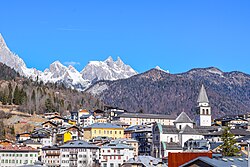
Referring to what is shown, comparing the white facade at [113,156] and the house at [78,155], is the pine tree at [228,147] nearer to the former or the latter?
the white facade at [113,156]

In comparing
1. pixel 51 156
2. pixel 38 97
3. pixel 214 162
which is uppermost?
pixel 38 97

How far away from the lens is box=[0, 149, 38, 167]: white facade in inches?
3808

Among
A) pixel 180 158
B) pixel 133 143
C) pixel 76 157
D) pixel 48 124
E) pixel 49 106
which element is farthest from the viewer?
pixel 49 106

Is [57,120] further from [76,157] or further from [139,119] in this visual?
[76,157]

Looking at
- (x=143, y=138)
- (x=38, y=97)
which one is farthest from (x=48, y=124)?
(x=38, y=97)

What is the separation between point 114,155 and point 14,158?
1793cm

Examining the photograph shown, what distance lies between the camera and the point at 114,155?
9556 centimetres

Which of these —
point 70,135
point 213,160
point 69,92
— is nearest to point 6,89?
point 69,92

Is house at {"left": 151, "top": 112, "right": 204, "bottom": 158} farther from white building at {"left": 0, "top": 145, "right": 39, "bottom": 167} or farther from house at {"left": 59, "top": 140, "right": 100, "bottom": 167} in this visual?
white building at {"left": 0, "top": 145, "right": 39, "bottom": 167}

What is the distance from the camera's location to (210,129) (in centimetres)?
11625

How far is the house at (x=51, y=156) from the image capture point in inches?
3812

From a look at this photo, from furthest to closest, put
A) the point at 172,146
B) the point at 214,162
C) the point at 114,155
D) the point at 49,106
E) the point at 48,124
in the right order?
the point at 49,106 < the point at 48,124 < the point at 172,146 < the point at 114,155 < the point at 214,162

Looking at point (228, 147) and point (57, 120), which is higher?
point (57, 120)

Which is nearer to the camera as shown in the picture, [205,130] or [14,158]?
[14,158]
